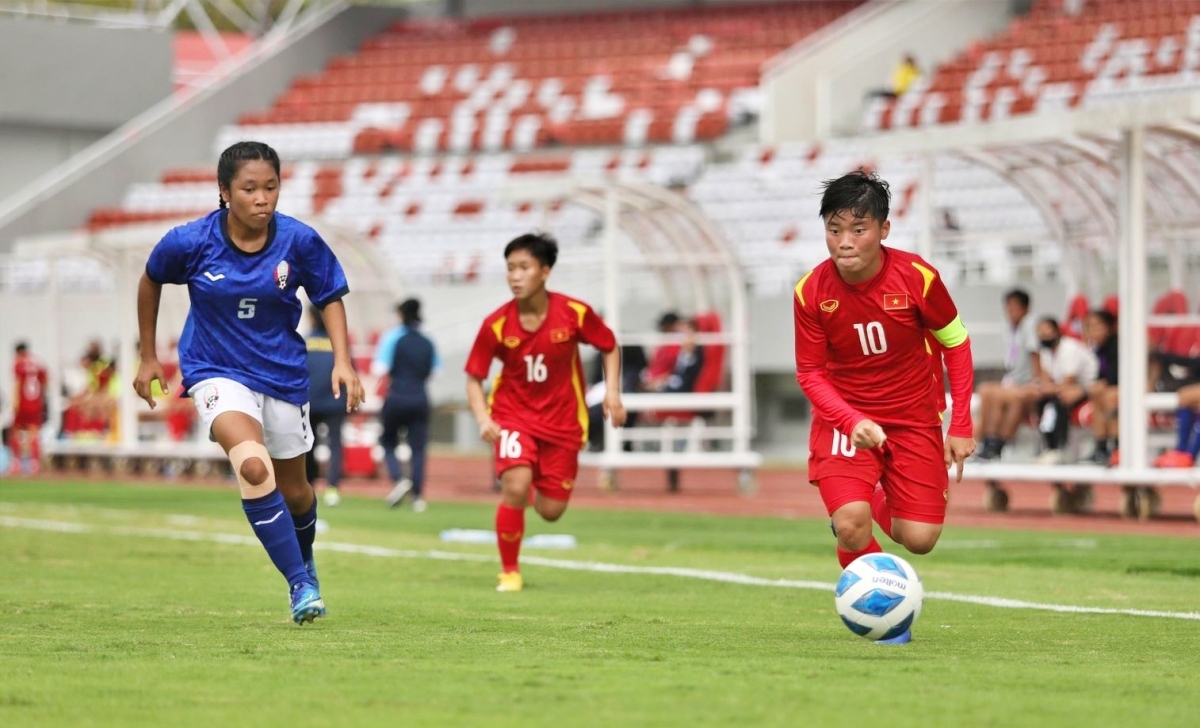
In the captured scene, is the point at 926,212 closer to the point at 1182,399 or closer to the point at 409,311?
the point at 1182,399

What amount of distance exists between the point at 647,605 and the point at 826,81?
1013 inches

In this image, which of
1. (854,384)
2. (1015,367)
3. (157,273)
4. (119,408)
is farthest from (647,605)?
(119,408)

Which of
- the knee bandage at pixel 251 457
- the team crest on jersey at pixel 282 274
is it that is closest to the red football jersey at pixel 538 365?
the team crest on jersey at pixel 282 274

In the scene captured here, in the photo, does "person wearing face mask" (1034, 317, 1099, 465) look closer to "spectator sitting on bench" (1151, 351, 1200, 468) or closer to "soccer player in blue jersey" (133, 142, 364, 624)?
"spectator sitting on bench" (1151, 351, 1200, 468)

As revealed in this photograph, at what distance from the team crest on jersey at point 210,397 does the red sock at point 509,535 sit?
278 cm

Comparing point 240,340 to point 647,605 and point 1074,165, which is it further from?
point 1074,165

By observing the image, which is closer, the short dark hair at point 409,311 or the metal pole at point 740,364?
the short dark hair at point 409,311

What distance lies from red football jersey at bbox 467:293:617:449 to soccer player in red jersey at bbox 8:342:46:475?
61.8 feet

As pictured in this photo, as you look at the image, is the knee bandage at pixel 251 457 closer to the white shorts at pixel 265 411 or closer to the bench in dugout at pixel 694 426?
the white shorts at pixel 265 411

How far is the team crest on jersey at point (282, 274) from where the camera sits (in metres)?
8.30

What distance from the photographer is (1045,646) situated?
7492 millimetres

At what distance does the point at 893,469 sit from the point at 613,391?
2.78m

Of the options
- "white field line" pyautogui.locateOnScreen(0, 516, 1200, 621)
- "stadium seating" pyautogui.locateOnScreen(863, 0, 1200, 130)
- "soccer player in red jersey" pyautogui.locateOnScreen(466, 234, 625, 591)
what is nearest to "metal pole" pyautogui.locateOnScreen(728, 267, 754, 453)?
"white field line" pyautogui.locateOnScreen(0, 516, 1200, 621)

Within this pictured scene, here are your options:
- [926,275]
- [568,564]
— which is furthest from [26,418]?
[926,275]
